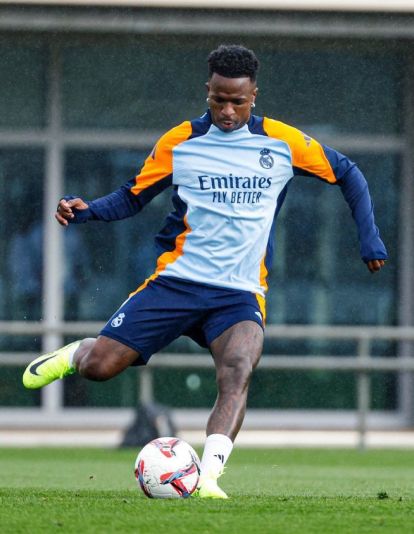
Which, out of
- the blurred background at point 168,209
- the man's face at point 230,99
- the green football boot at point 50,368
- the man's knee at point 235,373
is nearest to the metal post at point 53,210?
the blurred background at point 168,209

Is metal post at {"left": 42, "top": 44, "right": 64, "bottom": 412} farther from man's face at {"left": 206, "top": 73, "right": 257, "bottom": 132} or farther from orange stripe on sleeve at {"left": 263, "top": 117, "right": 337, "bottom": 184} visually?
man's face at {"left": 206, "top": 73, "right": 257, "bottom": 132}

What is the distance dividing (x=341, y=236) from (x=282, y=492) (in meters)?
7.77

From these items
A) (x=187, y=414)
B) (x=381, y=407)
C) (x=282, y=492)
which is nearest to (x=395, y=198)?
(x=381, y=407)

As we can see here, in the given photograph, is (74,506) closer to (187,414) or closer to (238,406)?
(238,406)

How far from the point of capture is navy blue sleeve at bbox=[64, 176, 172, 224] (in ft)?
23.4

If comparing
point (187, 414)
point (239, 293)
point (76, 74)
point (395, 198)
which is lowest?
point (187, 414)

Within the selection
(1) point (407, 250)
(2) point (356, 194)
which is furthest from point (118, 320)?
(1) point (407, 250)

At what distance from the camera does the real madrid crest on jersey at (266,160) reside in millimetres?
6918

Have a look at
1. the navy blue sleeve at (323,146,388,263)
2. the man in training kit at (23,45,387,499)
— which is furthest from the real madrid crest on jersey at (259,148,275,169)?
the navy blue sleeve at (323,146,388,263)

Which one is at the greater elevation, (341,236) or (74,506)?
(341,236)

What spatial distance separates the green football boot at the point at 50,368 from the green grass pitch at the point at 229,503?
23.2 inches

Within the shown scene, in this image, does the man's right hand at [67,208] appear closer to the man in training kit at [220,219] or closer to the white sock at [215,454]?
the man in training kit at [220,219]

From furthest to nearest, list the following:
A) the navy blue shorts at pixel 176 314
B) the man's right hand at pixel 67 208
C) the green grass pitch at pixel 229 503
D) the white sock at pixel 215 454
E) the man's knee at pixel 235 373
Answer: the man's right hand at pixel 67 208
the navy blue shorts at pixel 176 314
the man's knee at pixel 235 373
the white sock at pixel 215 454
the green grass pitch at pixel 229 503

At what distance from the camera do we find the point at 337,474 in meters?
9.70
